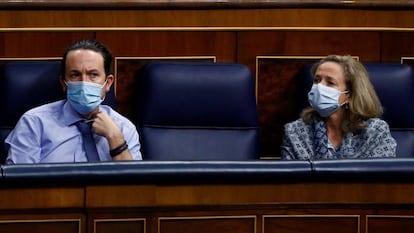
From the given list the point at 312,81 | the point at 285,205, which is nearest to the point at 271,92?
the point at 312,81

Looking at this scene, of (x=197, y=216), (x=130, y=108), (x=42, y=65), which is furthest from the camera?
(x=130, y=108)

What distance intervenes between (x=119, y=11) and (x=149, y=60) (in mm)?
84

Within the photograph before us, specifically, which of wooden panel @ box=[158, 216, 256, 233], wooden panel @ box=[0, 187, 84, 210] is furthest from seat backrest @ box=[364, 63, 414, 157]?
wooden panel @ box=[0, 187, 84, 210]

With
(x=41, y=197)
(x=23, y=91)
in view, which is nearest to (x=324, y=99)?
(x=23, y=91)

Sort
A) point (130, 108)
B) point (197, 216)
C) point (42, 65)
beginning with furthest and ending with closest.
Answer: point (130, 108), point (42, 65), point (197, 216)

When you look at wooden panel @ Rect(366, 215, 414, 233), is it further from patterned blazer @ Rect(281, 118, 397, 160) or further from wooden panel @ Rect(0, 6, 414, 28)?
wooden panel @ Rect(0, 6, 414, 28)

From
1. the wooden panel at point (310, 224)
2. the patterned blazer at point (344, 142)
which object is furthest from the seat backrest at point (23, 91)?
the wooden panel at point (310, 224)

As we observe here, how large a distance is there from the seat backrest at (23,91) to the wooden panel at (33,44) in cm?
9

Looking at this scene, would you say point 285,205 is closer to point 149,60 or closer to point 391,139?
point 391,139

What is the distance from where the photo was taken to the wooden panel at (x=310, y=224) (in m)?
1.11

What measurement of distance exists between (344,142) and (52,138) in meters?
0.40

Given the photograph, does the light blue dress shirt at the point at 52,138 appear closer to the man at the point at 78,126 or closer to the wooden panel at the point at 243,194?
the man at the point at 78,126

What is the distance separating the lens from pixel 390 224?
1124 millimetres

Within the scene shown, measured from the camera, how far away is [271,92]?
1.59m
